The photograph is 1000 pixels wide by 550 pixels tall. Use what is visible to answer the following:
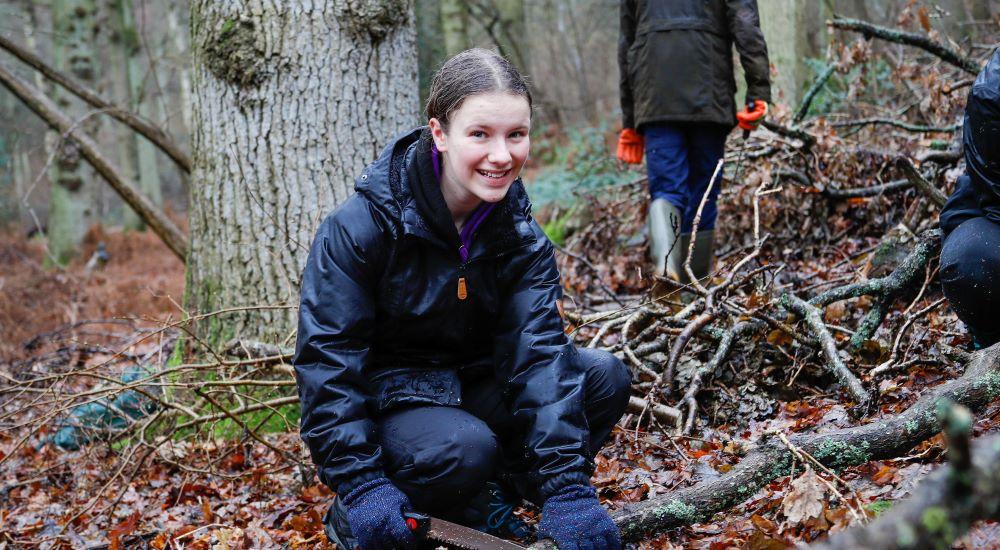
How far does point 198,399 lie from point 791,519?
9.57ft

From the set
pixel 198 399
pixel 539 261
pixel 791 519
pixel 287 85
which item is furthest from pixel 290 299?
pixel 791 519

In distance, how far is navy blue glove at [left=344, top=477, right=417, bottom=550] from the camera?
218cm

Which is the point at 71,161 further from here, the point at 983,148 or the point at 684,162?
the point at 983,148

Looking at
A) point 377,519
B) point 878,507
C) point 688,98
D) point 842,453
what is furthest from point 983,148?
point 377,519

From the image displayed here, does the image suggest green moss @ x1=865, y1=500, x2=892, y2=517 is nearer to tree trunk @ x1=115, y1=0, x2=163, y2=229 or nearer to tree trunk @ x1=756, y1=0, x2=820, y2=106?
tree trunk @ x1=756, y1=0, x2=820, y2=106

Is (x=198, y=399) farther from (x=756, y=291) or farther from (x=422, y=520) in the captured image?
(x=756, y=291)

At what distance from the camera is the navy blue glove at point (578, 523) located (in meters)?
2.19

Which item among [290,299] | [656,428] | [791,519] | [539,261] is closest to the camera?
[791,519]

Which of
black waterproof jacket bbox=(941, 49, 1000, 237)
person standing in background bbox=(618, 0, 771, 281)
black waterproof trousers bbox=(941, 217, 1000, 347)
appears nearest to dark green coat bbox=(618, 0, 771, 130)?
person standing in background bbox=(618, 0, 771, 281)

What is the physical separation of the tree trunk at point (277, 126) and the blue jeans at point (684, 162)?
1.61m

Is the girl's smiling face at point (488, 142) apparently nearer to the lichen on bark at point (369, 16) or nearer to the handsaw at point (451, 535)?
the handsaw at point (451, 535)

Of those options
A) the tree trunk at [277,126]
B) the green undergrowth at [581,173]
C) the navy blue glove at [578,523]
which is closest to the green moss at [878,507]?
the navy blue glove at [578,523]

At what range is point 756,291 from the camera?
3.80 metres

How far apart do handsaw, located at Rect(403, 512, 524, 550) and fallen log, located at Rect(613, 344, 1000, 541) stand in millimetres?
366
